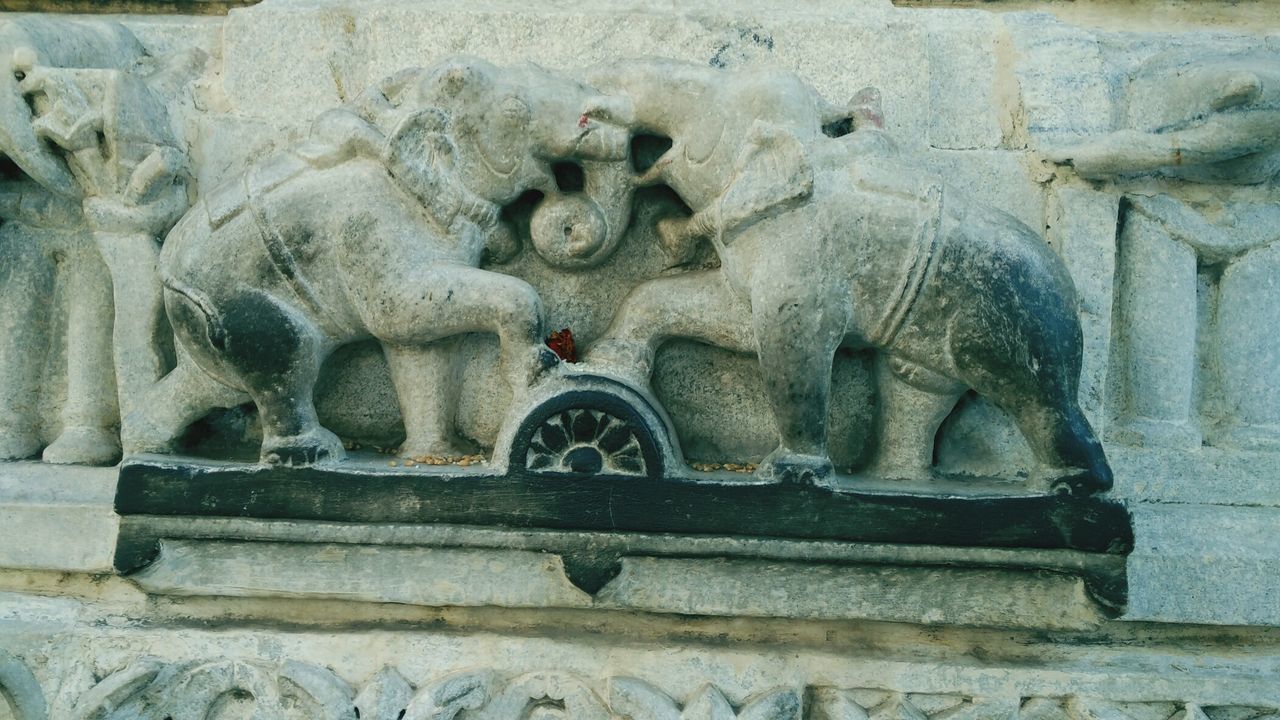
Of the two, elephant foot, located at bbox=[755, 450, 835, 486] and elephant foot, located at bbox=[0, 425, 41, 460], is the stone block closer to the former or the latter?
elephant foot, located at bbox=[755, 450, 835, 486]

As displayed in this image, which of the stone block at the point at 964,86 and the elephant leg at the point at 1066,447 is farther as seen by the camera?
the stone block at the point at 964,86

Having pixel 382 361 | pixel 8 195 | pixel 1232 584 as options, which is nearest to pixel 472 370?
pixel 382 361

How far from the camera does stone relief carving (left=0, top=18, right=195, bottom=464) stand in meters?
2.57

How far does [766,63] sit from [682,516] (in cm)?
115

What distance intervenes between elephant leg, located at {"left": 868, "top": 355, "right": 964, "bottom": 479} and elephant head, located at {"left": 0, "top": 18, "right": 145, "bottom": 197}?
2.02 meters

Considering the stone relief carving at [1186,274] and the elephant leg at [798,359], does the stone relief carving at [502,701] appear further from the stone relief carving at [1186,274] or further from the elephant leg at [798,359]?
the stone relief carving at [1186,274]

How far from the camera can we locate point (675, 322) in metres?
2.49

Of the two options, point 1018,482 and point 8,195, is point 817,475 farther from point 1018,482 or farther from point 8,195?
point 8,195

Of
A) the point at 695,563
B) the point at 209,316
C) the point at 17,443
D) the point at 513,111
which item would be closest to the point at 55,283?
the point at 17,443

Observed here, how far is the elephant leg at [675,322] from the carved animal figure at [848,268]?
19mm

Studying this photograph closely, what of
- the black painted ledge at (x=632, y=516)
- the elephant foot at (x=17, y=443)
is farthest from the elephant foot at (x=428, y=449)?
the elephant foot at (x=17, y=443)

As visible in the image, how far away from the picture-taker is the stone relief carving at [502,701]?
2.43 m

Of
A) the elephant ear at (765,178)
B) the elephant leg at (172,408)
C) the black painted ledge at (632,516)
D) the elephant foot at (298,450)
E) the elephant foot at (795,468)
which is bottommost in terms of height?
the black painted ledge at (632,516)

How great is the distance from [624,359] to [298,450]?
2.48ft
